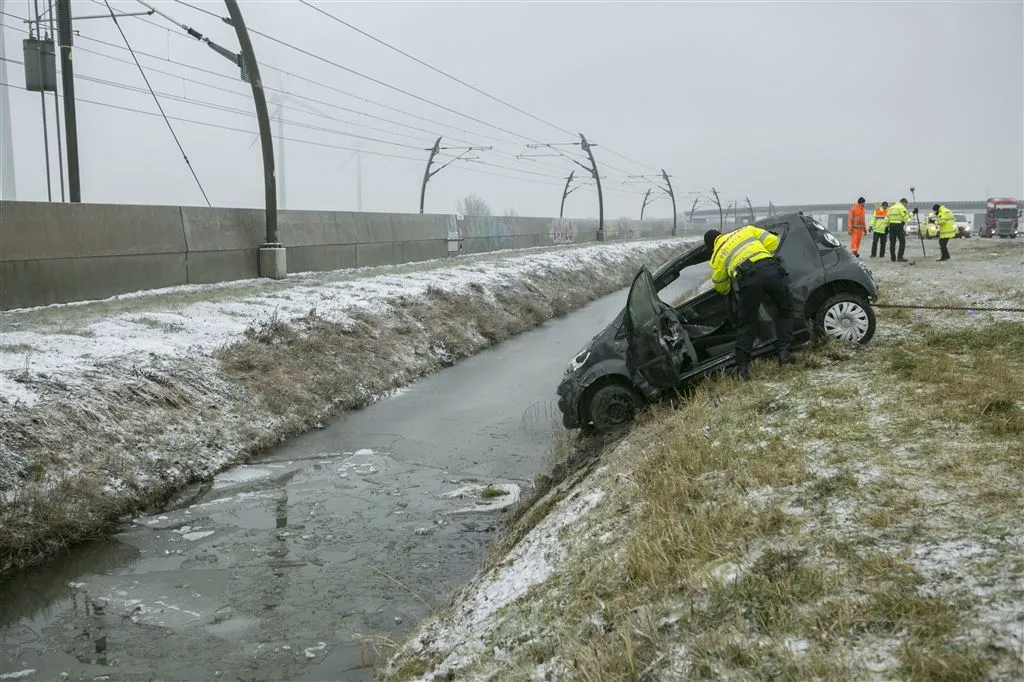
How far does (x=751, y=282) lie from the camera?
8125mm

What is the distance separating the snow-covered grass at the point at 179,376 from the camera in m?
7.55

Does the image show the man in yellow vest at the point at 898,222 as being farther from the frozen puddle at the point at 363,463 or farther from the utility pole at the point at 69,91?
the utility pole at the point at 69,91

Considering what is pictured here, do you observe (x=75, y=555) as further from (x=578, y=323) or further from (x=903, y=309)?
(x=578, y=323)

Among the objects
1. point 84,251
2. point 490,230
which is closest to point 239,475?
point 84,251

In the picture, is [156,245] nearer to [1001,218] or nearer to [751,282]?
[751,282]

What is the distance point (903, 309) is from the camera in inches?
456

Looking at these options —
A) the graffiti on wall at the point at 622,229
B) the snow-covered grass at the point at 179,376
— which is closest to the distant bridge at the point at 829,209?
the graffiti on wall at the point at 622,229

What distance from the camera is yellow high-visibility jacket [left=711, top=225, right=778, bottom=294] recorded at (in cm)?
820

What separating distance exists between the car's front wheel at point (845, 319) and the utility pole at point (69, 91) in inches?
→ 518

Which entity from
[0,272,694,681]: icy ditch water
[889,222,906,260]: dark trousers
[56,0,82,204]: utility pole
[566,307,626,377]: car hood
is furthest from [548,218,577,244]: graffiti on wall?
[566,307,626,377]: car hood

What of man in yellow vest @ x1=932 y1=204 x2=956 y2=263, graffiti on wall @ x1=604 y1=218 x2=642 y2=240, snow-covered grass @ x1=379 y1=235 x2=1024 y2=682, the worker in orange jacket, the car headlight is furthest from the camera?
graffiti on wall @ x1=604 y1=218 x2=642 y2=240

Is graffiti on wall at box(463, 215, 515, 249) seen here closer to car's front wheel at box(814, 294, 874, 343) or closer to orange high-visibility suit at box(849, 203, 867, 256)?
orange high-visibility suit at box(849, 203, 867, 256)

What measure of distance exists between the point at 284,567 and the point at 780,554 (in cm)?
421

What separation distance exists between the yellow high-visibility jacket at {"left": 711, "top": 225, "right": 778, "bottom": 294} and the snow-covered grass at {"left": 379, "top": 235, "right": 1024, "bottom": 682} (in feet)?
5.36
